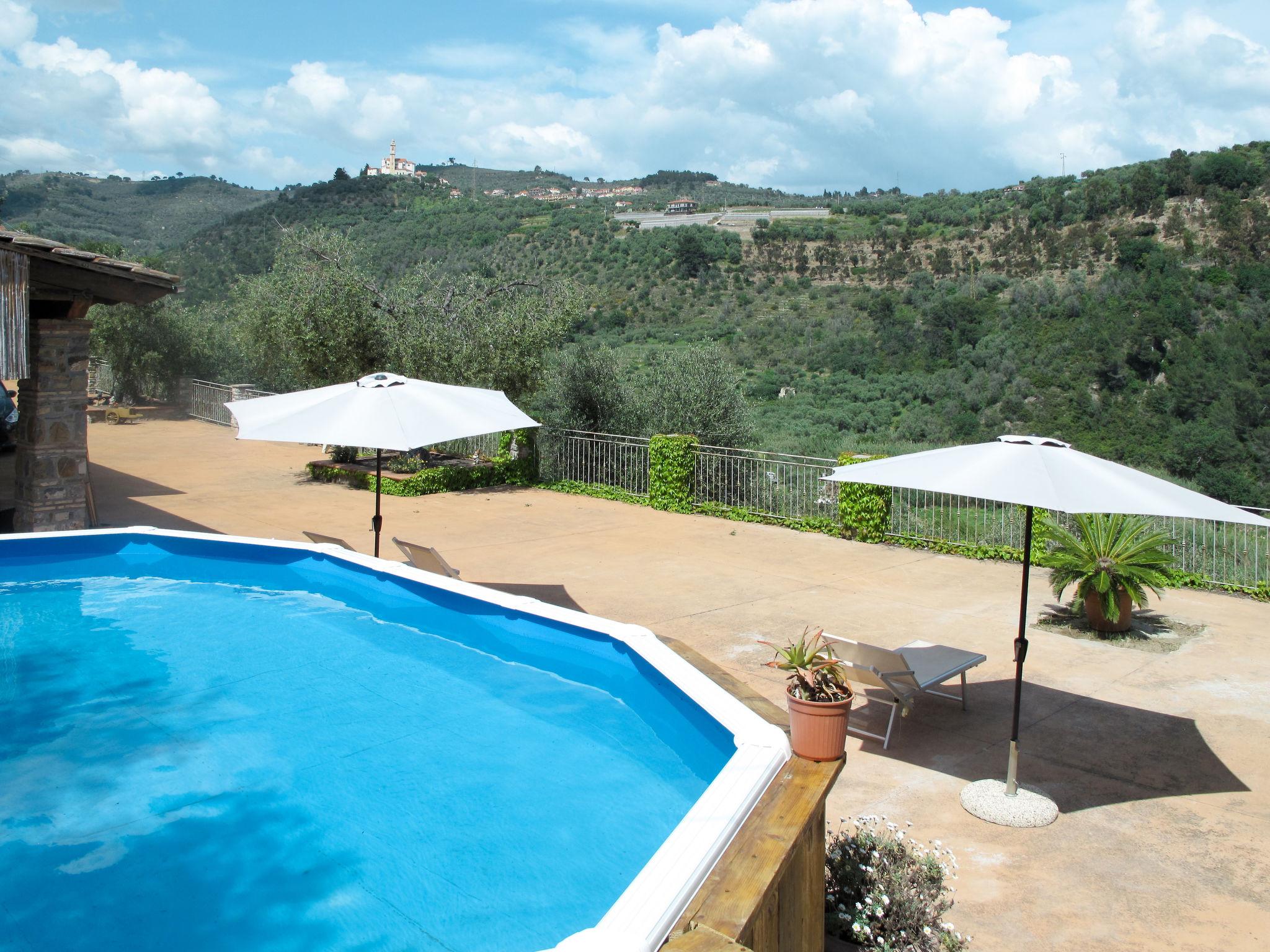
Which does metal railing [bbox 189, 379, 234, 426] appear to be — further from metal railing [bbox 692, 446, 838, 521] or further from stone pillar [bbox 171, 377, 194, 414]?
metal railing [bbox 692, 446, 838, 521]

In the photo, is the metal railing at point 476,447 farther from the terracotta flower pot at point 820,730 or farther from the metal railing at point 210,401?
the terracotta flower pot at point 820,730

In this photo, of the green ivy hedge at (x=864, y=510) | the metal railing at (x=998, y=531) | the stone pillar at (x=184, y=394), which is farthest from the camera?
the stone pillar at (x=184, y=394)

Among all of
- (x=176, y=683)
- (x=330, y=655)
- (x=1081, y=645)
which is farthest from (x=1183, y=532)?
(x=176, y=683)

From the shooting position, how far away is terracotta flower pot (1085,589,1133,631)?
335 inches

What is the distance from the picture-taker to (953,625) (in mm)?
8938

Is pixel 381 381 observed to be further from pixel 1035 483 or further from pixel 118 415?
pixel 118 415

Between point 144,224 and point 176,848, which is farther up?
point 144,224

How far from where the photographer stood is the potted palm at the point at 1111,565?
A: 849 centimetres

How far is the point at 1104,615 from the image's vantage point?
28.2 ft

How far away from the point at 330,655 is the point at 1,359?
4.26 meters

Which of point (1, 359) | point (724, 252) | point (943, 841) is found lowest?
point (943, 841)

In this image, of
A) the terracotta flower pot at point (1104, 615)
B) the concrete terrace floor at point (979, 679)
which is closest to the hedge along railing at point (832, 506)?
the concrete terrace floor at point (979, 679)

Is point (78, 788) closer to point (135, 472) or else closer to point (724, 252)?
point (135, 472)

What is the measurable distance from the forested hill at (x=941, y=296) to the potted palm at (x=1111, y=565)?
10015 mm
